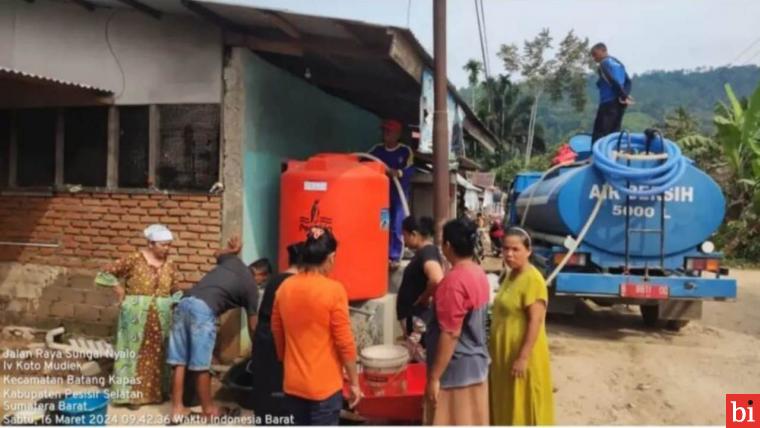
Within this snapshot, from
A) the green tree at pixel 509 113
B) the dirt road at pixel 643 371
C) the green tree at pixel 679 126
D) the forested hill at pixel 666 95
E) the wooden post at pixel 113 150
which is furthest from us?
the forested hill at pixel 666 95

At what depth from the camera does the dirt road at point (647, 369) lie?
480 centimetres

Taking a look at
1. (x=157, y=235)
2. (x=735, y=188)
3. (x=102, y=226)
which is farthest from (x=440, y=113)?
(x=735, y=188)

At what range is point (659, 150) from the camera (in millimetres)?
6770

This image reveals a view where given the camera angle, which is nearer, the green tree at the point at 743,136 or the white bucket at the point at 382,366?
the white bucket at the point at 382,366

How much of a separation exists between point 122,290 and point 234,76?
91.0 inches

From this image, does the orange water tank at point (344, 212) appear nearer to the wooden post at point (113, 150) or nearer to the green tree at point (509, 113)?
the wooden post at point (113, 150)

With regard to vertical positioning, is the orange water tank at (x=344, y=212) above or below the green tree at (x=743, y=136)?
below

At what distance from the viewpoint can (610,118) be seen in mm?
8188

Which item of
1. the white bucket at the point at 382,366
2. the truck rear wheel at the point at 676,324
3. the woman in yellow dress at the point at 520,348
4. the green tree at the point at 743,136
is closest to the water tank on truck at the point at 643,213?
the truck rear wheel at the point at 676,324

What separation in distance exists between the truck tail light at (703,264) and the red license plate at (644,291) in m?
0.53

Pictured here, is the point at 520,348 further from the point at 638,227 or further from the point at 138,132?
the point at 138,132

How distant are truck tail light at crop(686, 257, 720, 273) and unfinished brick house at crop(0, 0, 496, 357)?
331 cm

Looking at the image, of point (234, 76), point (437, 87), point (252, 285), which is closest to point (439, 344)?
point (252, 285)

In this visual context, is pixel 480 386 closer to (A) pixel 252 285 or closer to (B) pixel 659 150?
(A) pixel 252 285
